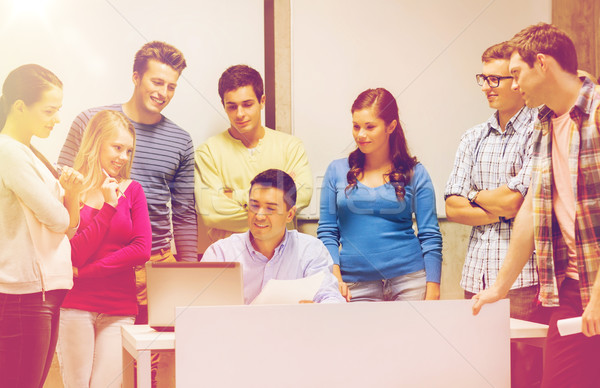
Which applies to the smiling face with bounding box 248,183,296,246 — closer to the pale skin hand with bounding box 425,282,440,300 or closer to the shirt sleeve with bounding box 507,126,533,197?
the pale skin hand with bounding box 425,282,440,300

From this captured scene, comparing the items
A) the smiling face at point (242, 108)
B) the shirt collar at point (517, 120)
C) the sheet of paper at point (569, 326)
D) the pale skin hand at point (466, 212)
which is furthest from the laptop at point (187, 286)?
the shirt collar at point (517, 120)

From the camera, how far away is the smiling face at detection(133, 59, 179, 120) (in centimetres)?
273

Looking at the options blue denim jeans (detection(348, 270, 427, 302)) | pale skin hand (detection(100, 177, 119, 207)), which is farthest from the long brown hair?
blue denim jeans (detection(348, 270, 427, 302))

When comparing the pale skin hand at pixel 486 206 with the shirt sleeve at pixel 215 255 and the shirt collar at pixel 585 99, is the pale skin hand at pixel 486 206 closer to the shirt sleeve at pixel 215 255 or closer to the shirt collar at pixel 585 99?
the shirt collar at pixel 585 99

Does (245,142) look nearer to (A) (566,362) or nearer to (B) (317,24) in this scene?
(B) (317,24)

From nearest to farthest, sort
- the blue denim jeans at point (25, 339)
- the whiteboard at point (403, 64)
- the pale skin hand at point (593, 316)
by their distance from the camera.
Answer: the pale skin hand at point (593, 316) → the blue denim jeans at point (25, 339) → the whiteboard at point (403, 64)

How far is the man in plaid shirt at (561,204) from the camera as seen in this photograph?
1825 millimetres

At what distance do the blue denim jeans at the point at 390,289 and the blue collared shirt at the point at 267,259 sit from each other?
344 mm

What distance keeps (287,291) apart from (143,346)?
0.48 meters

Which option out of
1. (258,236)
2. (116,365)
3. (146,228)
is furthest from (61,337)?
(258,236)

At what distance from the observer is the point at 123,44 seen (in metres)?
2.74

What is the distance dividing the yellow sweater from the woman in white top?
553 mm

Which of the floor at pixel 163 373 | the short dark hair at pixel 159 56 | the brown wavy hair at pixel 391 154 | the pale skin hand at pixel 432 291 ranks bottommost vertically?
the floor at pixel 163 373

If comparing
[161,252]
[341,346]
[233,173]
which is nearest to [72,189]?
[161,252]
